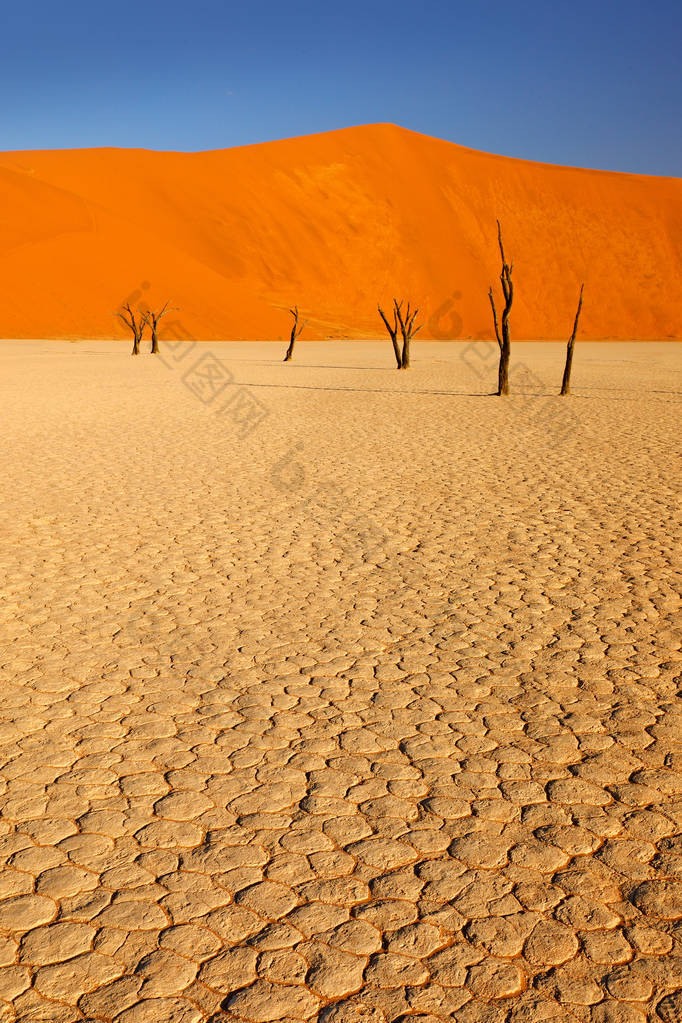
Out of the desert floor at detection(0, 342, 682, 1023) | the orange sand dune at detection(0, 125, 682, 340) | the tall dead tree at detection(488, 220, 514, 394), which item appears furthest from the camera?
the orange sand dune at detection(0, 125, 682, 340)

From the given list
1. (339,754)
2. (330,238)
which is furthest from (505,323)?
(330,238)


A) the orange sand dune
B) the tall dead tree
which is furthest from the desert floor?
the orange sand dune

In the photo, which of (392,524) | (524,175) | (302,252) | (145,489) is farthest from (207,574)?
(524,175)

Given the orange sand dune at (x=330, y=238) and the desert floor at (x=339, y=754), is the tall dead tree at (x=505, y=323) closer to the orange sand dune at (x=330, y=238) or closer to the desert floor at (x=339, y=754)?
the desert floor at (x=339, y=754)

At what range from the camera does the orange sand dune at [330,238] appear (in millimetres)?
50031

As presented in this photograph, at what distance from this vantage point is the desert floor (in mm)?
2498

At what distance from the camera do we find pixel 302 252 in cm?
6494

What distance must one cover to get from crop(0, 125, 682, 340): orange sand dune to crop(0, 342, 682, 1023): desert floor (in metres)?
41.4

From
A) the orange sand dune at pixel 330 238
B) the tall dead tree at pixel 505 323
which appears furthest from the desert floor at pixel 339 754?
the orange sand dune at pixel 330 238

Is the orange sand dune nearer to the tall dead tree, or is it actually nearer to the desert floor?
the tall dead tree

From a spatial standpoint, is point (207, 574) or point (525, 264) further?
point (525, 264)

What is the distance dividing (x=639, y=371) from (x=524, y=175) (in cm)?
5956

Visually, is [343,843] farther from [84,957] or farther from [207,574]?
[207,574]

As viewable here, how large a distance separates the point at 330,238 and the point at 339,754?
67.5 m
